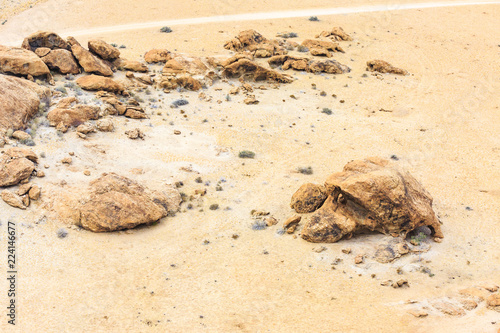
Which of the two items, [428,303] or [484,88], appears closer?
[428,303]

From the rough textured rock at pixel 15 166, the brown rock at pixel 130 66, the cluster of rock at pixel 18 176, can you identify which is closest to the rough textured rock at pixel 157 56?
the brown rock at pixel 130 66

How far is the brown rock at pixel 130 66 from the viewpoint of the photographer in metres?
28.7

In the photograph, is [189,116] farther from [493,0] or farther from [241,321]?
[493,0]

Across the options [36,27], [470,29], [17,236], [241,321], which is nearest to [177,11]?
[36,27]

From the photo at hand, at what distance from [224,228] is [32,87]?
11972 millimetres

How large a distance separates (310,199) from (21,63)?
1585 cm

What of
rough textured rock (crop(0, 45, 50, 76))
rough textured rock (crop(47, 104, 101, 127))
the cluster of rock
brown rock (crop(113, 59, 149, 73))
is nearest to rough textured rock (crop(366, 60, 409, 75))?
brown rock (crop(113, 59, 149, 73))

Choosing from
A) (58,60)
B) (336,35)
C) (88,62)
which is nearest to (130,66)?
(88,62)

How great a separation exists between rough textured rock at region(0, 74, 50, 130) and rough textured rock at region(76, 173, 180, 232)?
545 centimetres

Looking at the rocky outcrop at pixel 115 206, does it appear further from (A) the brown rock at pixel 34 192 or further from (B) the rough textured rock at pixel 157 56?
(B) the rough textured rock at pixel 157 56

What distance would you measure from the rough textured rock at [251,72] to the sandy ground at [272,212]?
3.00 feet

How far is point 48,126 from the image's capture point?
20.8 meters

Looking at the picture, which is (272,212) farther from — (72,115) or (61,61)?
(61,61)

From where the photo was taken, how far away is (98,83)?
82.3 feet
